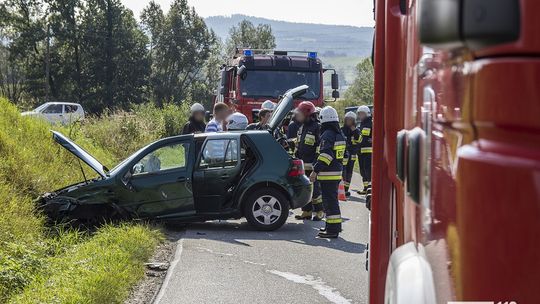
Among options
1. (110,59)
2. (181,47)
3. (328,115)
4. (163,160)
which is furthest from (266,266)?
(181,47)

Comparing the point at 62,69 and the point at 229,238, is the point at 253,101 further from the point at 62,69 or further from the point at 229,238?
the point at 62,69

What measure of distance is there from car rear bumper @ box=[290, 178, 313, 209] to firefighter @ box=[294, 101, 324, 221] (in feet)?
3.01

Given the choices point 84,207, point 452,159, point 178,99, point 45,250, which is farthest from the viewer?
point 178,99

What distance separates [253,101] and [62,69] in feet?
140

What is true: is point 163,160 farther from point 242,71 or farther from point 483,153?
point 242,71

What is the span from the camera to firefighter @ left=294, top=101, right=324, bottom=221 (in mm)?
12039

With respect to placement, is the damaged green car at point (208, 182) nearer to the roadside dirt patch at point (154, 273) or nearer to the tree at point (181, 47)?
the roadside dirt patch at point (154, 273)

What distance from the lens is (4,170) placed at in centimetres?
1143

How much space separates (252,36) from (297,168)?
72.9 metres

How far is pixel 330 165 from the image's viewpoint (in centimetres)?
1080

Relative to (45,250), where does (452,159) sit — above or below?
above

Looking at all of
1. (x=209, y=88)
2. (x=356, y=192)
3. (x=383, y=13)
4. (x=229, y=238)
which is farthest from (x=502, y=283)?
(x=209, y=88)

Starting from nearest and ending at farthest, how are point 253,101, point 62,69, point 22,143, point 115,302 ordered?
1. point 115,302
2. point 22,143
3. point 253,101
4. point 62,69

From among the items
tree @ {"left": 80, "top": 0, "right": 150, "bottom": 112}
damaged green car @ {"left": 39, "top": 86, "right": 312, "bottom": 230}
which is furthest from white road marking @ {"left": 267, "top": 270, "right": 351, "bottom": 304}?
tree @ {"left": 80, "top": 0, "right": 150, "bottom": 112}
